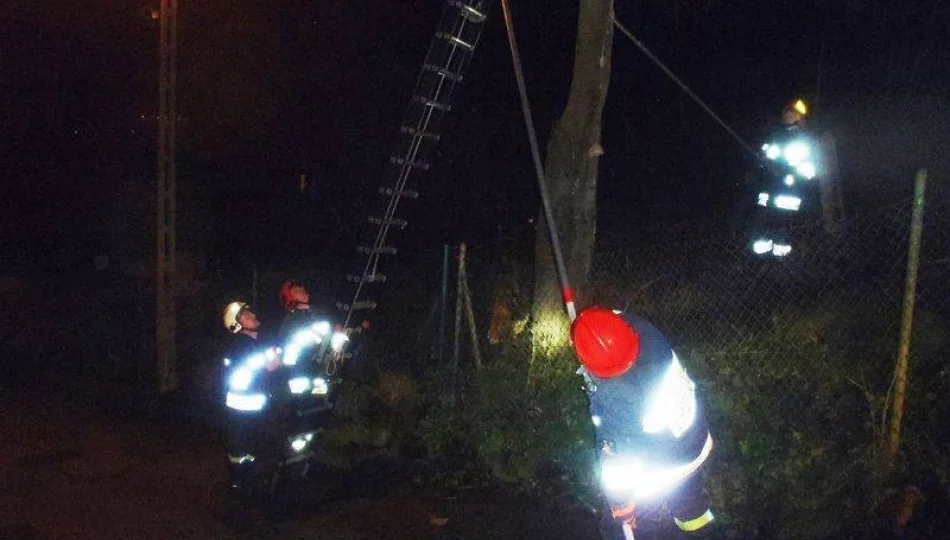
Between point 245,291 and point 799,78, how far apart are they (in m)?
9.10

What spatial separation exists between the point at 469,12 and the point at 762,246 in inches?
118

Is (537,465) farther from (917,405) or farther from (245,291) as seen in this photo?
(245,291)

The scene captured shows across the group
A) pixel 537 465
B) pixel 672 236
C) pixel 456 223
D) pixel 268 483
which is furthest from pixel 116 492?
pixel 456 223

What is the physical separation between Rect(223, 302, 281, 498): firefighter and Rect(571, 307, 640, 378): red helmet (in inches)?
144

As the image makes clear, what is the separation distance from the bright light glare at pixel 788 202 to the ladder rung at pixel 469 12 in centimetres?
320

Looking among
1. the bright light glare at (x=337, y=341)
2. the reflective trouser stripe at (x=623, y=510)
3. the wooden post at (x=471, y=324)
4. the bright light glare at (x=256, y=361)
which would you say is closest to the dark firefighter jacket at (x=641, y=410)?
the reflective trouser stripe at (x=623, y=510)

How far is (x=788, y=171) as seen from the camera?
8750mm

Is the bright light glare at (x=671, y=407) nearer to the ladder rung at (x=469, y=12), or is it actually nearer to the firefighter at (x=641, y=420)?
the firefighter at (x=641, y=420)

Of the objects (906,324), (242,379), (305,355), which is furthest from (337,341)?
(906,324)

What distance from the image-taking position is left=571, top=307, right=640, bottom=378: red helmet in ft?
13.6

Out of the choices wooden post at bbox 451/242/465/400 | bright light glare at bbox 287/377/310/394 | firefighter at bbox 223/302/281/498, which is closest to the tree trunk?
wooden post at bbox 451/242/465/400

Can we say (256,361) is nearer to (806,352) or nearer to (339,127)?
(806,352)

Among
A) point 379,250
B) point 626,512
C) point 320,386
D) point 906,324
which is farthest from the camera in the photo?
point 379,250

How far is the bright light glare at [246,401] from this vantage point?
7289 mm
